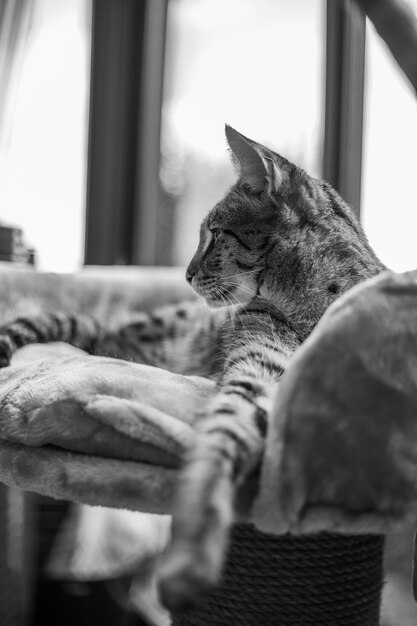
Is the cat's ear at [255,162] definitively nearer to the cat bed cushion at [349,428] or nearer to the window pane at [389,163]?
the cat bed cushion at [349,428]

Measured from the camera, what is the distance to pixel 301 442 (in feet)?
2.19

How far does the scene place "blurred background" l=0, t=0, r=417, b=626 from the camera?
234cm

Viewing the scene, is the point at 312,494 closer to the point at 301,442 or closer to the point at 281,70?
the point at 301,442

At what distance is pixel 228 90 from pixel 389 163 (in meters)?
0.76

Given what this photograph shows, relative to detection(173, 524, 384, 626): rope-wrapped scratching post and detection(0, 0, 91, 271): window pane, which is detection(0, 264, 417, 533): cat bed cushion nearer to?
Result: detection(173, 524, 384, 626): rope-wrapped scratching post

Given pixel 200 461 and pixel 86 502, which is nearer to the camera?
pixel 200 461

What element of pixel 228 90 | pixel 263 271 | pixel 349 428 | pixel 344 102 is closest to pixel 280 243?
pixel 263 271

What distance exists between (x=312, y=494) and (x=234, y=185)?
0.73 m

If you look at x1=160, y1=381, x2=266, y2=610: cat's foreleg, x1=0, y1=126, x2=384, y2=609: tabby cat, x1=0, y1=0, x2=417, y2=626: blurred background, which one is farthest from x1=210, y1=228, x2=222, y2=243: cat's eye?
x1=0, y1=0, x2=417, y2=626: blurred background

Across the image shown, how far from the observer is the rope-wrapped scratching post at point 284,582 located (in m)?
0.98

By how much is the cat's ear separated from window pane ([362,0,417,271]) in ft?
3.57

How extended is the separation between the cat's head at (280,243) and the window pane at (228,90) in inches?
52.2

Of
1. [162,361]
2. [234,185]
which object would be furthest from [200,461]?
[162,361]

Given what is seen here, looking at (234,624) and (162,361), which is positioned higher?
(162,361)
